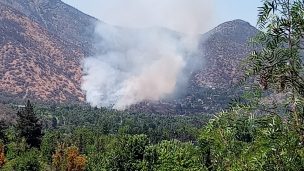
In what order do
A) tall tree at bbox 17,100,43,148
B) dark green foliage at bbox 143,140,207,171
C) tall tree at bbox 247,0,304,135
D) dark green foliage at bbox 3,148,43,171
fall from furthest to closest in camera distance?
tall tree at bbox 17,100,43,148
dark green foliage at bbox 3,148,43,171
dark green foliage at bbox 143,140,207,171
tall tree at bbox 247,0,304,135

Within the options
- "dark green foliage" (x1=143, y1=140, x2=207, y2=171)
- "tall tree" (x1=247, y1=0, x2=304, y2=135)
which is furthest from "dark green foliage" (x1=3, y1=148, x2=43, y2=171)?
"tall tree" (x1=247, y1=0, x2=304, y2=135)

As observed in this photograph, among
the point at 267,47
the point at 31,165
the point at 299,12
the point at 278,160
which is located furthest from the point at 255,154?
the point at 31,165

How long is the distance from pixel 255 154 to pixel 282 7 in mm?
4118

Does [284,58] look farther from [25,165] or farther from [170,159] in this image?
[25,165]

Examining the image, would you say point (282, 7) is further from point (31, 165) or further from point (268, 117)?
point (31, 165)

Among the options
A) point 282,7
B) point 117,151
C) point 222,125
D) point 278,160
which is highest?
point 117,151

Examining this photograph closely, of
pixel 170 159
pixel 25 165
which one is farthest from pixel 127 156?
pixel 25 165

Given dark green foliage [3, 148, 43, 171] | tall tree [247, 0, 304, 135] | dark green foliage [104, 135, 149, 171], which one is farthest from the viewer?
dark green foliage [3, 148, 43, 171]

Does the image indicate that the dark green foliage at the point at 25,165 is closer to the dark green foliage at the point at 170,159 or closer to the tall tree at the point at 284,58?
the dark green foliage at the point at 170,159

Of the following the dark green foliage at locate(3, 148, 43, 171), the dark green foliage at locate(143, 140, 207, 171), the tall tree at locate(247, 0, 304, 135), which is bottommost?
the tall tree at locate(247, 0, 304, 135)

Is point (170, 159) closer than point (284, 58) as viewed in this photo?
No

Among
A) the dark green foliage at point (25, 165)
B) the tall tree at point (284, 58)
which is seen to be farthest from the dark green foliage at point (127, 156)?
the tall tree at point (284, 58)

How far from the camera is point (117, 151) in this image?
56125 millimetres

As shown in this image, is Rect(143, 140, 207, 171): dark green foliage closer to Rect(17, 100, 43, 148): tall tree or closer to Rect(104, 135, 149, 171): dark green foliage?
Rect(104, 135, 149, 171): dark green foliage
